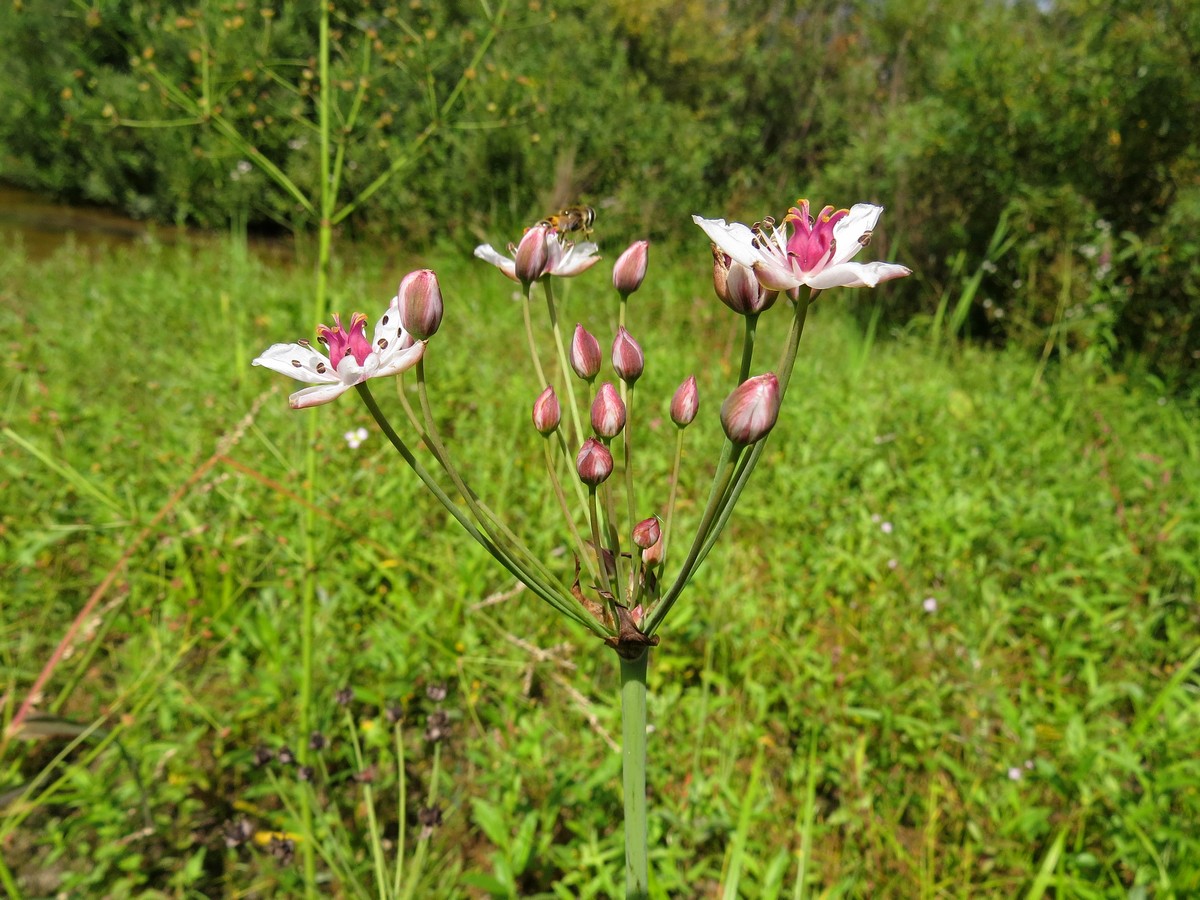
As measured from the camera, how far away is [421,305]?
80 centimetres

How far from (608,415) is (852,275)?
0.28 m

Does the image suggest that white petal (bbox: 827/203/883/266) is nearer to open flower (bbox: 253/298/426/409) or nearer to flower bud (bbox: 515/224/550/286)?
flower bud (bbox: 515/224/550/286)

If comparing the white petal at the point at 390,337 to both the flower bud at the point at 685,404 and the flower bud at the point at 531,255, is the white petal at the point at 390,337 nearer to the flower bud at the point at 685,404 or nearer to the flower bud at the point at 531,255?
the flower bud at the point at 531,255

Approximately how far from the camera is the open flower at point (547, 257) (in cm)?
91

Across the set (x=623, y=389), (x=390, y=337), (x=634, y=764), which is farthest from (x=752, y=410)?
(x=390, y=337)

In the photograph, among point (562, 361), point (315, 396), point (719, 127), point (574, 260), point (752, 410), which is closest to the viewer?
point (752, 410)

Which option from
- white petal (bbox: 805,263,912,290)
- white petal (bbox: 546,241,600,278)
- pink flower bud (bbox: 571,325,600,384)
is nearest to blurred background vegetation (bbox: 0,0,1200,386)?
white petal (bbox: 546,241,600,278)

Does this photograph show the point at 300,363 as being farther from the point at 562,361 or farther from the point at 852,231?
the point at 852,231

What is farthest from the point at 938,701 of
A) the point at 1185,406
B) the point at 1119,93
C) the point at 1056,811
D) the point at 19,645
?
the point at 1119,93

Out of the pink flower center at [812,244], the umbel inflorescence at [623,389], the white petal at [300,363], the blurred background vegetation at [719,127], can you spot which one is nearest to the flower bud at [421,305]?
the umbel inflorescence at [623,389]

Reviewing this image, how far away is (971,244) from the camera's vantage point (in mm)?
6484

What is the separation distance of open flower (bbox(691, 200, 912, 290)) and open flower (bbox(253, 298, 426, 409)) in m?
0.35

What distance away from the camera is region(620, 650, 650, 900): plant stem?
28.1 inches

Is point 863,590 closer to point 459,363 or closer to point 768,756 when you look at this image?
point 768,756
